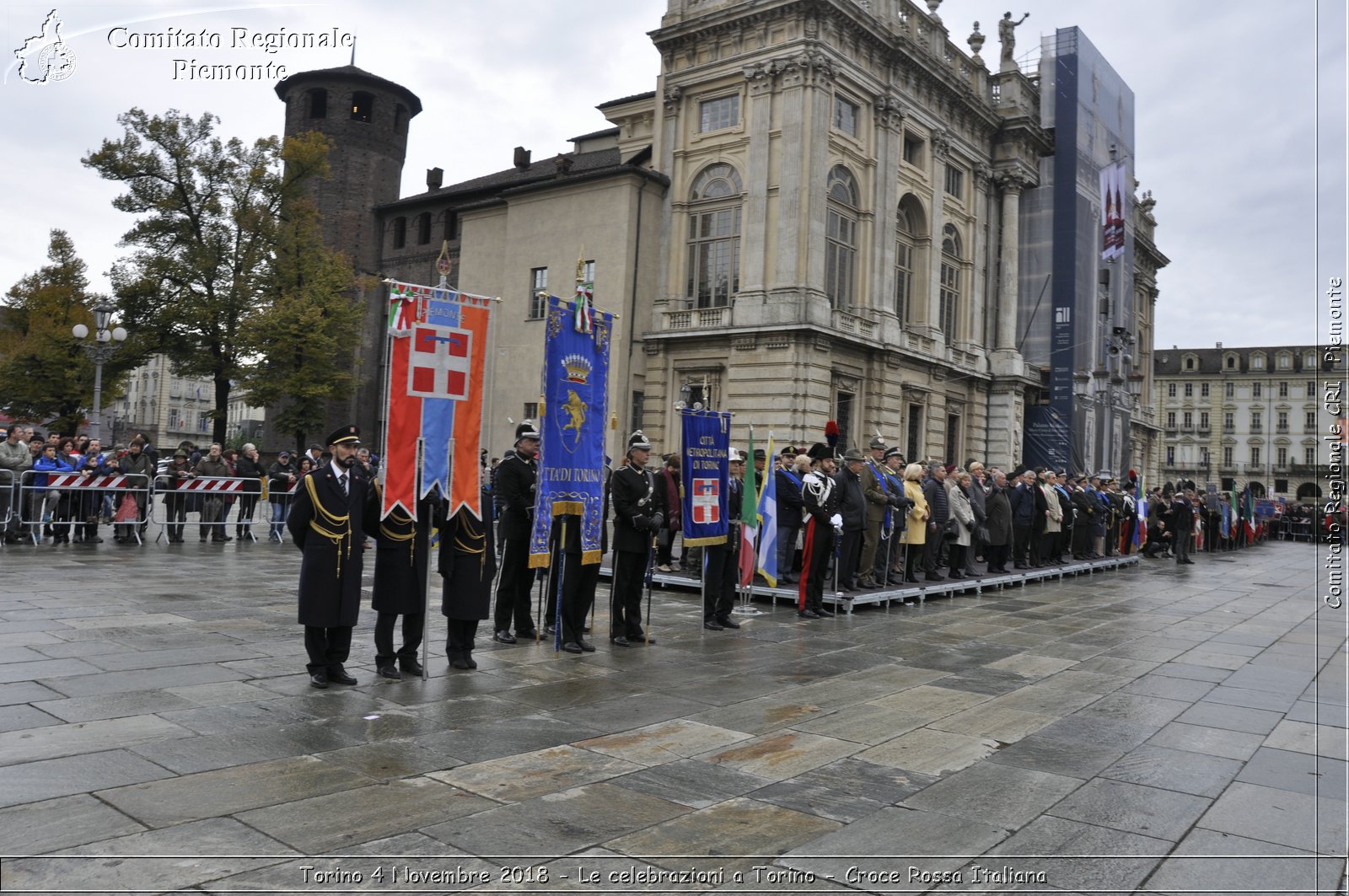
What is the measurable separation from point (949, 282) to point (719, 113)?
12.6 meters

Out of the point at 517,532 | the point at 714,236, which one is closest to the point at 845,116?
the point at 714,236

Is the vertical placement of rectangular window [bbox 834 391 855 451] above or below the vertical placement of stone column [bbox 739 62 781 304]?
below

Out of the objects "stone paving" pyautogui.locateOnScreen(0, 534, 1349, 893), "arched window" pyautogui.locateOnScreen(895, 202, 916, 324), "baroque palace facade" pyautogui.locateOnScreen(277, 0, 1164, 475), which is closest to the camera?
"stone paving" pyautogui.locateOnScreen(0, 534, 1349, 893)

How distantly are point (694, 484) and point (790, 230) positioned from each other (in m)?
19.7

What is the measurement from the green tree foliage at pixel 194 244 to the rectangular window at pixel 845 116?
20302mm

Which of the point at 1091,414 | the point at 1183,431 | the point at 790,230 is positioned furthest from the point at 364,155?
the point at 1183,431

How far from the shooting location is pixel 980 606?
14328 mm

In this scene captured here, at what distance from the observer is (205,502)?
18.8 m

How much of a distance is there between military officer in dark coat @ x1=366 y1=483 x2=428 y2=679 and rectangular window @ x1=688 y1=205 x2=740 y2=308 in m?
24.4

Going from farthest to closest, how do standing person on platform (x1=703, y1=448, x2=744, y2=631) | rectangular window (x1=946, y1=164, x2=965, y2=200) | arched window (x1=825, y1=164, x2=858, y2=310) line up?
rectangular window (x1=946, y1=164, x2=965, y2=200) → arched window (x1=825, y1=164, x2=858, y2=310) → standing person on platform (x1=703, y1=448, x2=744, y2=631)

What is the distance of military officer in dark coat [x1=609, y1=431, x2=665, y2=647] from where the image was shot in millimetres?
9641

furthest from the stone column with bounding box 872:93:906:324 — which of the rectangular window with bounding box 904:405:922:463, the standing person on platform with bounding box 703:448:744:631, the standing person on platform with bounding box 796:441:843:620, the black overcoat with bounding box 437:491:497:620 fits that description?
the black overcoat with bounding box 437:491:497:620

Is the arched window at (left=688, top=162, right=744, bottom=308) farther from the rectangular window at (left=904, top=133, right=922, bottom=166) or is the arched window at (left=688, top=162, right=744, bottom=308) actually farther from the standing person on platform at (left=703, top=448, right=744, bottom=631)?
the standing person on platform at (left=703, top=448, right=744, bottom=631)

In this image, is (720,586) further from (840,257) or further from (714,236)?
(840,257)
